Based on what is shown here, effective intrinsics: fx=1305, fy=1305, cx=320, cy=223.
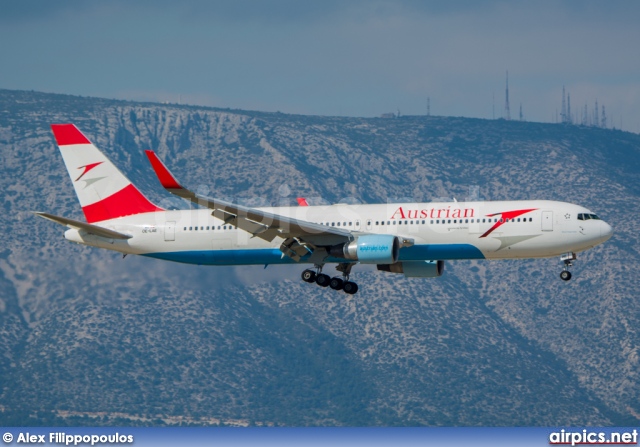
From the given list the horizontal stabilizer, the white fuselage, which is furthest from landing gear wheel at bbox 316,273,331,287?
the horizontal stabilizer

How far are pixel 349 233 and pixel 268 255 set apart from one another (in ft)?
21.3

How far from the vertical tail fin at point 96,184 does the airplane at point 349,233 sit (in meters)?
0.25

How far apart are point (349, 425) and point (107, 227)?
112 m

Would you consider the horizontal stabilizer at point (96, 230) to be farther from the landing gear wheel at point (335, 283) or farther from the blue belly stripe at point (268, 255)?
Result: the landing gear wheel at point (335, 283)

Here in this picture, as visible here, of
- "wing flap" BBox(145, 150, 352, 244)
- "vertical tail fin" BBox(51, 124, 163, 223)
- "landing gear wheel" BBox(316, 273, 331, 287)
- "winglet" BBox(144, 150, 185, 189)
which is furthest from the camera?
"vertical tail fin" BBox(51, 124, 163, 223)

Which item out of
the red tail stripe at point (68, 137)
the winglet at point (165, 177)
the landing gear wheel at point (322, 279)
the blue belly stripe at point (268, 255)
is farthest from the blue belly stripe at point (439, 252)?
the red tail stripe at point (68, 137)

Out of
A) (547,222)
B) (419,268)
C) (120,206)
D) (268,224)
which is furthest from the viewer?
(120,206)

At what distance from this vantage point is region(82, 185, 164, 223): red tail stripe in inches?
3666

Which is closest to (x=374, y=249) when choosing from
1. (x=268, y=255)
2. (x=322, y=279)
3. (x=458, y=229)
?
(x=458, y=229)

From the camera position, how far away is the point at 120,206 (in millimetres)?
93500

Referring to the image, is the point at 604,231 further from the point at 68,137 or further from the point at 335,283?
the point at 68,137

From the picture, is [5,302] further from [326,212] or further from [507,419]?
[326,212]

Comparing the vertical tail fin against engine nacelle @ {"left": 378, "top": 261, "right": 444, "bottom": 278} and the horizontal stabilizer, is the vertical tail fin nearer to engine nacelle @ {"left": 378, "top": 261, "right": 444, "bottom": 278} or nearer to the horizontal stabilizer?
the horizontal stabilizer

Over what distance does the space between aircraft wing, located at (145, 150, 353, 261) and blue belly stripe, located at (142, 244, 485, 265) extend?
167 cm
